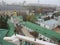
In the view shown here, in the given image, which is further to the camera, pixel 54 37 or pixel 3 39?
pixel 3 39

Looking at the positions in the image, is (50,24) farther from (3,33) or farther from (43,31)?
(3,33)

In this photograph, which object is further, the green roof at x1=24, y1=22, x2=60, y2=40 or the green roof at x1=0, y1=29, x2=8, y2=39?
the green roof at x1=0, y1=29, x2=8, y2=39

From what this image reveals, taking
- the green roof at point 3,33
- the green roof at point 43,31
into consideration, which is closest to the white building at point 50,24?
the green roof at point 43,31

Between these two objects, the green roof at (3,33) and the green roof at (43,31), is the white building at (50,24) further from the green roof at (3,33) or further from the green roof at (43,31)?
→ the green roof at (3,33)

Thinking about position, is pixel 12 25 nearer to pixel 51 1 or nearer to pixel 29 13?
pixel 29 13

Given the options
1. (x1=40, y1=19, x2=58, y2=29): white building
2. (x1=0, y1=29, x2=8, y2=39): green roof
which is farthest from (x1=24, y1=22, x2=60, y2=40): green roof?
(x1=0, y1=29, x2=8, y2=39): green roof

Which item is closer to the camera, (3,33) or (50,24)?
(50,24)

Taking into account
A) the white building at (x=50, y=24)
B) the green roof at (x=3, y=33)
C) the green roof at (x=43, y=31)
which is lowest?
the green roof at (x=3, y=33)

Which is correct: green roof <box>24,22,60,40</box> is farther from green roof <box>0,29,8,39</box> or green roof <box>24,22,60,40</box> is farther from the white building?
green roof <box>0,29,8,39</box>

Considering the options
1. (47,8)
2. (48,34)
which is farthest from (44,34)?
(47,8)

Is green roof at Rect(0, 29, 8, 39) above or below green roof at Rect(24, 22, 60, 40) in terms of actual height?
below

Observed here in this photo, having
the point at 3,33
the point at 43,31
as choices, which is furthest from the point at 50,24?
the point at 3,33
